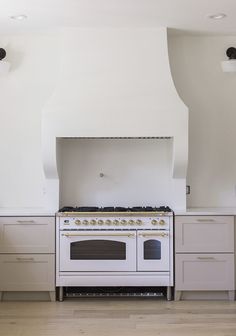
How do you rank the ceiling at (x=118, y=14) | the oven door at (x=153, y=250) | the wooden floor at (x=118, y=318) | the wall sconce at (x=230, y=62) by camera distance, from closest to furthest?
1. the wooden floor at (x=118, y=318)
2. the ceiling at (x=118, y=14)
3. the oven door at (x=153, y=250)
4. the wall sconce at (x=230, y=62)

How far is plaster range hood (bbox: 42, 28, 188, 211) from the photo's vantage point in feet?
15.0

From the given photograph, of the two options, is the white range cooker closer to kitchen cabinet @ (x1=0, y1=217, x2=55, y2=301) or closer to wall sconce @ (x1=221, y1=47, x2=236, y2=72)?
kitchen cabinet @ (x1=0, y1=217, x2=55, y2=301)

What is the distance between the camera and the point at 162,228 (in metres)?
4.50

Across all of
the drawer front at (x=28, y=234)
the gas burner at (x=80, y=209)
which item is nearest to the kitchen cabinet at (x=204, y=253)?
the gas burner at (x=80, y=209)

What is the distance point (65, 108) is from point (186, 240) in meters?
1.69

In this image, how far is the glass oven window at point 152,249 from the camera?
4.50 meters

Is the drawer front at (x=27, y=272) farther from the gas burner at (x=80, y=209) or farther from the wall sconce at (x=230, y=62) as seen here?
the wall sconce at (x=230, y=62)

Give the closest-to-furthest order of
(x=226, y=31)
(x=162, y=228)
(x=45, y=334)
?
(x=45, y=334), (x=162, y=228), (x=226, y=31)

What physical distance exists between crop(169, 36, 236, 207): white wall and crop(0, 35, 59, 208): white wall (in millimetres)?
1351

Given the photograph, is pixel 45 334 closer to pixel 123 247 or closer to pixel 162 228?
pixel 123 247

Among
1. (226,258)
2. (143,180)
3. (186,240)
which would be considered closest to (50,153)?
(143,180)

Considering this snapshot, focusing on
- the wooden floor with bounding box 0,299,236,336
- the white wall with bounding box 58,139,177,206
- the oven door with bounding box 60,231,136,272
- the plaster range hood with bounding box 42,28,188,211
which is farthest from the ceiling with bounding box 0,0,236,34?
the wooden floor with bounding box 0,299,236,336

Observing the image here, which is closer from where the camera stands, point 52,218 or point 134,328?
point 134,328

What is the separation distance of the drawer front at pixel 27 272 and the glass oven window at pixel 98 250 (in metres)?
0.23
